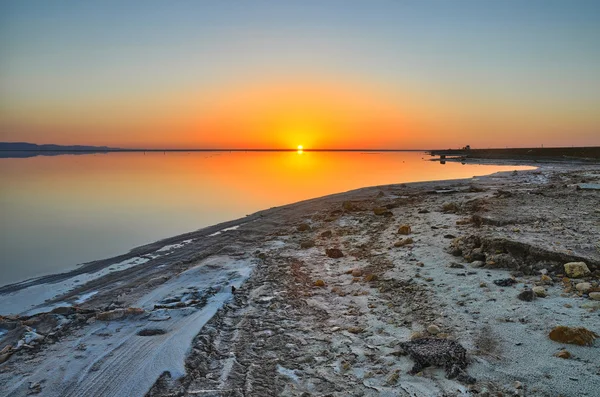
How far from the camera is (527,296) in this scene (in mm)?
4625

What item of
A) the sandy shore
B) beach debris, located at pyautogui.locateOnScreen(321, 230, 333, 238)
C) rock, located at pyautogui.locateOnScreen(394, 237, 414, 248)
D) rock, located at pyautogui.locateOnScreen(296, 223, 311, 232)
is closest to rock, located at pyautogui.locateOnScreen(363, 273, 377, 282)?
the sandy shore

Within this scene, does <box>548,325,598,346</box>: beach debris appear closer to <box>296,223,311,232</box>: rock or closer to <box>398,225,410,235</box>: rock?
<box>398,225,410,235</box>: rock

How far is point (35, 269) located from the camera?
8.59 metres

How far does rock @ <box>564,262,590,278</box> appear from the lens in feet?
16.6

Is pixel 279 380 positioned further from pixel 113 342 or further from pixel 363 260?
pixel 363 260

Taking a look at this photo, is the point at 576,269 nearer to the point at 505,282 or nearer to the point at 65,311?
the point at 505,282

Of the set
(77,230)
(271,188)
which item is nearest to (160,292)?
(77,230)

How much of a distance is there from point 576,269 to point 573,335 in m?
1.92

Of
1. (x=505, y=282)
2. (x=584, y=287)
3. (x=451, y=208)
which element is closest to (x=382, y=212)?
(x=451, y=208)

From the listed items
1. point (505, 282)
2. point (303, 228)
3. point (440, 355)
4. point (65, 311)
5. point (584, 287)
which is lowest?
point (65, 311)

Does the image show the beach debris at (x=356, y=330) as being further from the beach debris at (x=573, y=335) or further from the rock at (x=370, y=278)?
the beach debris at (x=573, y=335)

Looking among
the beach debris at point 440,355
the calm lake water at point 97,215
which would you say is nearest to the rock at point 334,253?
the beach debris at point 440,355

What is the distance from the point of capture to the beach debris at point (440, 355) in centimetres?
335

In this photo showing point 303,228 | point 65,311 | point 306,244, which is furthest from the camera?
point 303,228
